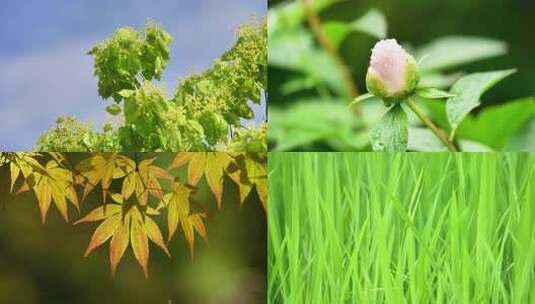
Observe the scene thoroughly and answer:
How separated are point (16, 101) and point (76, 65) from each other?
31 cm

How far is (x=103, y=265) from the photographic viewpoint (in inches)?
138

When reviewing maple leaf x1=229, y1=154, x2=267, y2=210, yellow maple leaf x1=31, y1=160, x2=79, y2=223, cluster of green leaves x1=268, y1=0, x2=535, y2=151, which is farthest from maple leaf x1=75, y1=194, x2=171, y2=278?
cluster of green leaves x1=268, y1=0, x2=535, y2=151

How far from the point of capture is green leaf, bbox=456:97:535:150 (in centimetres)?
317

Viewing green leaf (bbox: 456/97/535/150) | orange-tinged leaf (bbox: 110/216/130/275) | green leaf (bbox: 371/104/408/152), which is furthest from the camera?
orange-tinged leaf (bbox: 110/216/130/275)

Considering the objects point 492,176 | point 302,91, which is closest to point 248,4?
point 302,91

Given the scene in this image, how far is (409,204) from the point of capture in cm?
327

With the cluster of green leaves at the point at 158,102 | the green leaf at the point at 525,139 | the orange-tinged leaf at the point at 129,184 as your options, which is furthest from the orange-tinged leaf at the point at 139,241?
the green leaf at the point at 525,139

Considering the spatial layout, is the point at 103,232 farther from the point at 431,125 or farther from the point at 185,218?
the point at 431,125

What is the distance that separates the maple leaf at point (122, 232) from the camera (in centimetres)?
350

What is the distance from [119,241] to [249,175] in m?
0.64

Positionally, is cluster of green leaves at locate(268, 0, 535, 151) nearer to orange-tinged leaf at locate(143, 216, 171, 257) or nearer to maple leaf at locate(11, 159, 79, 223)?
orange-tinged leaf at locate(143, 216, 171, 257)

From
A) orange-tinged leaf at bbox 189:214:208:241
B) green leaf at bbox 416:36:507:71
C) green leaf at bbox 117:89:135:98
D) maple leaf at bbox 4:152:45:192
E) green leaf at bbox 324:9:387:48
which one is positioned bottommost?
orange-tinged leaf at bbox 189:214:208:241

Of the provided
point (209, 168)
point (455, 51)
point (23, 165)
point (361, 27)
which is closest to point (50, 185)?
point (23, 165)

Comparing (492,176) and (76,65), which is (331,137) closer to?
(492,176)
